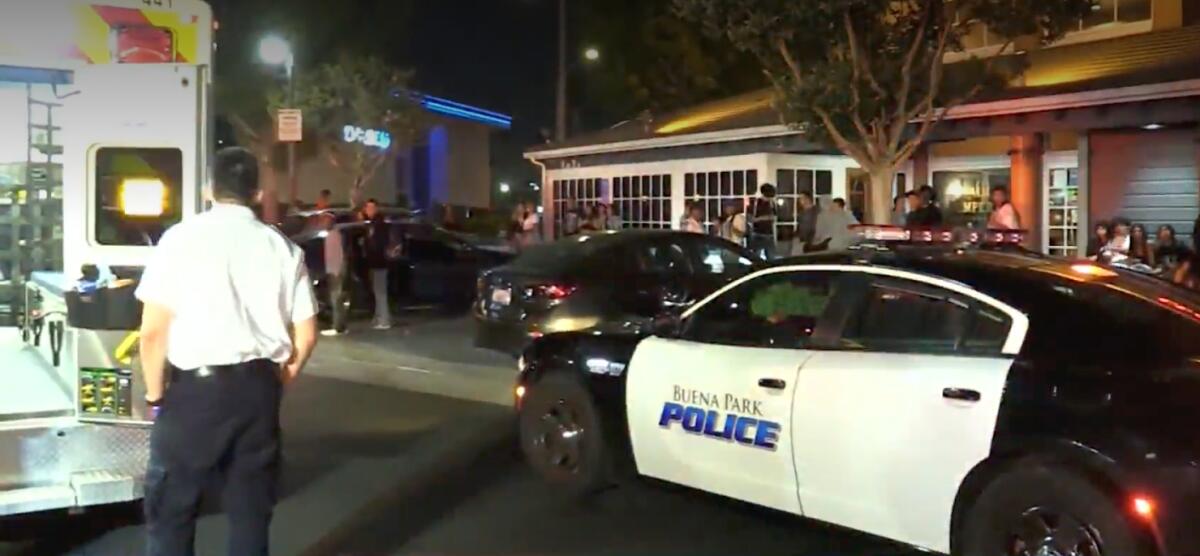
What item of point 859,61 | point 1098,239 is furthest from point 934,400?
point 1098,239

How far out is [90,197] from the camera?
6.66m

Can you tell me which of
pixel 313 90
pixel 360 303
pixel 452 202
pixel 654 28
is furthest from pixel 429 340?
pixel 452 202

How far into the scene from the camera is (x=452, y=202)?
50.2 metres

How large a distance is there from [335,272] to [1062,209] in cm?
933

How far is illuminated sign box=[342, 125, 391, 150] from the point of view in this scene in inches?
1532

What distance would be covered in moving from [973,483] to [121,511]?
172 inches

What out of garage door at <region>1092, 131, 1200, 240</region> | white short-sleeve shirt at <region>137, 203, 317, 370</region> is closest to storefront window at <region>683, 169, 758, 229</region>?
garage door at <region>1092, 131, 1200, 240</region>

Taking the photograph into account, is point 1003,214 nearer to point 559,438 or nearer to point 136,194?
point 559,438

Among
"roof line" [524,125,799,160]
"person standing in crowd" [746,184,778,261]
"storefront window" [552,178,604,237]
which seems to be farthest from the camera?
"storefront window" [552,178,604,237]

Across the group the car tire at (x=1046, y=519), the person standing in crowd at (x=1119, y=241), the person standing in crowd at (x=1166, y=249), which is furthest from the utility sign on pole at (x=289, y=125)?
the car tire at (x=1046, y=519)

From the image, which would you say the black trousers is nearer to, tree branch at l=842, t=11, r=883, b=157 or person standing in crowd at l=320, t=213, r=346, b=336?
tree branch at l=842, t=11, r=883, b=157

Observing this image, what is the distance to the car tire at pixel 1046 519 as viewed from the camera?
473cm

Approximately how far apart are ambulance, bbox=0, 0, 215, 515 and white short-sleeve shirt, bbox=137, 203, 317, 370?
1853 mm

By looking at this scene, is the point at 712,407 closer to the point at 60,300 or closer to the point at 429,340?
the point at 60,300
